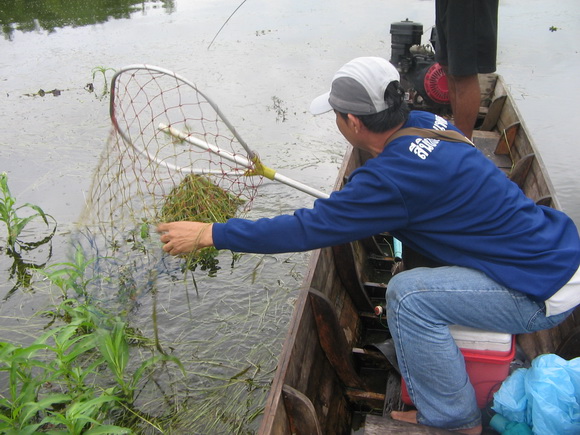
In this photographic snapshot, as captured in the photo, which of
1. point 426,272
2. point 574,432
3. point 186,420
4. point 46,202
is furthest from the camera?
point 46,202

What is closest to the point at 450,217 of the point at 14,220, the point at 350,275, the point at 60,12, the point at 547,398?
the point at 547,398

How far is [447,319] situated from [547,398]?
16.8 inches

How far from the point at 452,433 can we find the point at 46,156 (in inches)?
231

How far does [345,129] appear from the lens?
213 cm

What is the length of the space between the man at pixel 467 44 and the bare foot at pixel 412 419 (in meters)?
2.70

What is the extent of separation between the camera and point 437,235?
1956 millimetres

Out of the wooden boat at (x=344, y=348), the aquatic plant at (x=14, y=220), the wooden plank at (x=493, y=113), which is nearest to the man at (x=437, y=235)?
the wooden boat at (x=344, y=348)

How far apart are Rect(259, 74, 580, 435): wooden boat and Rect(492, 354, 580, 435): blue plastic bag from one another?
0.33m

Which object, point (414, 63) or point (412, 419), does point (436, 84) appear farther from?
point (412, 419)

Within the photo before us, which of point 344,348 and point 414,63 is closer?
point 344,348

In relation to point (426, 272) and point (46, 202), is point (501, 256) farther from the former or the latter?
point (46, 202)

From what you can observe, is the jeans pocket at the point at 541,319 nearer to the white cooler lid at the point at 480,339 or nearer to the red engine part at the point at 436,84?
the white cooler lid at the point at 480,339

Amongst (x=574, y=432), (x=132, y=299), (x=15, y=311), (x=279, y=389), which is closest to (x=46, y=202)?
(x=15, y=311)

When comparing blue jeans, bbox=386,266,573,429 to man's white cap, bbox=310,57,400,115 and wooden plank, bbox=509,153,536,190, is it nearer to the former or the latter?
man's white cap, bbox=310,57,400,115
